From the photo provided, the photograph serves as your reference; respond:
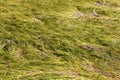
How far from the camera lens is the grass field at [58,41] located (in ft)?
6.37

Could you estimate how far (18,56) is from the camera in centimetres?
202

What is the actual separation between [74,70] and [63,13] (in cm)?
85

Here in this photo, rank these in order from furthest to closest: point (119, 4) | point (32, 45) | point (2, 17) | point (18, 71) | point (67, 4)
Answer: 1. point (119, 4)
2. point (67, 4)
3. point (2, 17)
4. point (32, 45)
5. point (18, 71)

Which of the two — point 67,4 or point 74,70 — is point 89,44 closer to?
point 74,70

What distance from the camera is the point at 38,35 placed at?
2.27m

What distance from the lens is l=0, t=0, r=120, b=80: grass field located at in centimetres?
194

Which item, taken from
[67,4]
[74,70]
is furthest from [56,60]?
[67,4]

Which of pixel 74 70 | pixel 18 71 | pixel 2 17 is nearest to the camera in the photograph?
pixel 18 71

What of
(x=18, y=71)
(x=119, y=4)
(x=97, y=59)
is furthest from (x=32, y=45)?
(x=119, y=4)

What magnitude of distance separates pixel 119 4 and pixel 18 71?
1712 millimetres

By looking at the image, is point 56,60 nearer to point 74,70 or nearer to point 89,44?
point 74,70

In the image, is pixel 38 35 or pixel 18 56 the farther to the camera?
pixel 38 35

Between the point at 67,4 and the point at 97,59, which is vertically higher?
the point at 67,4

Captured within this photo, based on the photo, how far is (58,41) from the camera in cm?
225
